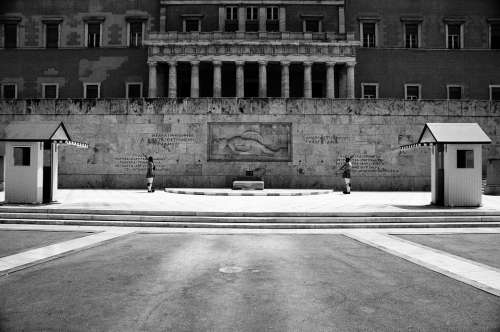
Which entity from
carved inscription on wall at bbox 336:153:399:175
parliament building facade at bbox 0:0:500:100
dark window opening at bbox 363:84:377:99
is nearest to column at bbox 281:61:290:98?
parliament building facade at bbox 0:0:500:100

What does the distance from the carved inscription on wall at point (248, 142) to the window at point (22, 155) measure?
9.96m

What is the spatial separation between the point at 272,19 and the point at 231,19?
447 centimetres

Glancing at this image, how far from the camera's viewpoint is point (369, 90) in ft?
139

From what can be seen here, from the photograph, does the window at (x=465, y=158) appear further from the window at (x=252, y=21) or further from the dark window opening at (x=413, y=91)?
the window at (x=252, y=21)

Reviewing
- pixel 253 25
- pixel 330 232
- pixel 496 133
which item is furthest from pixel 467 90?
pixel 330 232

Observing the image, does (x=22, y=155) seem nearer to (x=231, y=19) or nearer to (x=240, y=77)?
(x=240, y=77)

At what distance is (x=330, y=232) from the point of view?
35.9 ft

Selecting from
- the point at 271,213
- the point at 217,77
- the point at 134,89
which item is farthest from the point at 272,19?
the point at 271,213

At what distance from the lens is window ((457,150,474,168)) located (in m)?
14.4

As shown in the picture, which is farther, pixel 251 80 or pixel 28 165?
pixel 251 80

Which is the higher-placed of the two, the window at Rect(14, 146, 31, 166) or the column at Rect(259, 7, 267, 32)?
the column at Rect(259, 7, 267, 32)

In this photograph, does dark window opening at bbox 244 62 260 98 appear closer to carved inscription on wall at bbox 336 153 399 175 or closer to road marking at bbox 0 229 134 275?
carved inscription on wall at bbox 336 153 399 175

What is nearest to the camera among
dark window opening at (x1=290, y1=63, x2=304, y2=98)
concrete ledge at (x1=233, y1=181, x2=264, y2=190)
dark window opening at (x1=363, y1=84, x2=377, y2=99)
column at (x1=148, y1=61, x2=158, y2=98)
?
concrete ledge at (x1=233, y1=181, x2=264, y2=190)

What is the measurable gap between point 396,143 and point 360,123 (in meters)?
2.44
